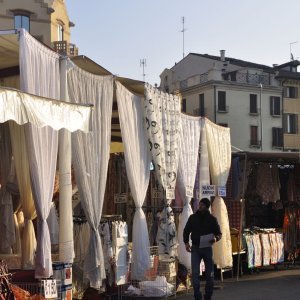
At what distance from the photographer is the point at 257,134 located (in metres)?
54.1

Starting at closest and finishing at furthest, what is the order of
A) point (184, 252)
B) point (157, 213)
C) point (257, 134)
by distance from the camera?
point (184, 252) < point (157, 213) < point (257, 134)

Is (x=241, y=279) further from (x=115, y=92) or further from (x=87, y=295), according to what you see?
(x=115, y=92)

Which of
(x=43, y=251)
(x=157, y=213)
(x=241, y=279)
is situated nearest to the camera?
(x=43, y=251)

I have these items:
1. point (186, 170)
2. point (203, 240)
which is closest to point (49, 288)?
point (203, 240)

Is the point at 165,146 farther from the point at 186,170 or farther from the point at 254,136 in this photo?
the point at 254,136

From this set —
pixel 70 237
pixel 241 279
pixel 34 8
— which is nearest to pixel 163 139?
pixel 70 237

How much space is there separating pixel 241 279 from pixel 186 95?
4297cm

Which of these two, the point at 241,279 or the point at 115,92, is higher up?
the point at 115,92

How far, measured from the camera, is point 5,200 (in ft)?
30.7

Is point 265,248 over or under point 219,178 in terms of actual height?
under

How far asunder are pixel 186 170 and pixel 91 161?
2763 mm

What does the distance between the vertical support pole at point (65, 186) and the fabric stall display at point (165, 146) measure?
6.22ft

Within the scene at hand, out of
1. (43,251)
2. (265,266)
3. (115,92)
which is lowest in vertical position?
(265,266)

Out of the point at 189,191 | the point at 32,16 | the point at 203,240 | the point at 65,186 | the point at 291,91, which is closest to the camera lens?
the point at 65,186
